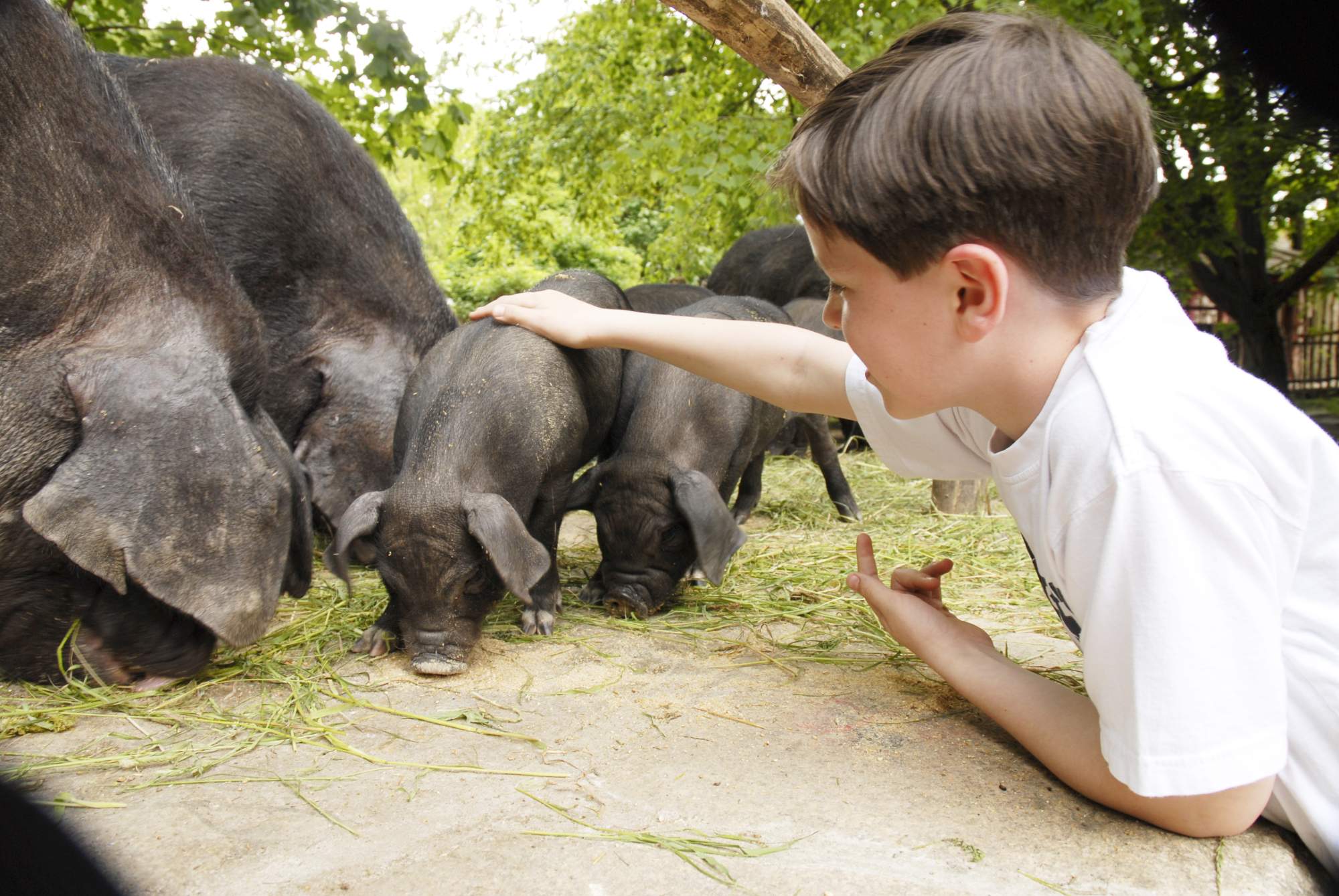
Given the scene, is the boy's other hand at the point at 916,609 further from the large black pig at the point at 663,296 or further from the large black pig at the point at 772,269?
the large black pig at the point at 772,269

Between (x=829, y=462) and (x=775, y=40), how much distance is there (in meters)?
2.84

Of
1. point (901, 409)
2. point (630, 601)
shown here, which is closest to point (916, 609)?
point (901, 409)

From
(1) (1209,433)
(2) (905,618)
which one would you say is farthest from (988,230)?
(2) (905,618)

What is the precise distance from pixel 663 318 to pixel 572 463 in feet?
3.70

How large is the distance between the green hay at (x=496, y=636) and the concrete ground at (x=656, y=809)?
0.04 m

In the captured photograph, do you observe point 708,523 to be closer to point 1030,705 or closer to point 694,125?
point 1030,705

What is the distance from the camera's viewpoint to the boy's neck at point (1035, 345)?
1921 mm

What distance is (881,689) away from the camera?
276 centimetres

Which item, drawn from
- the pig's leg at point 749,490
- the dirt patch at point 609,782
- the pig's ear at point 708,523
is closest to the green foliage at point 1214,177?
the pig's leg at point 749,490

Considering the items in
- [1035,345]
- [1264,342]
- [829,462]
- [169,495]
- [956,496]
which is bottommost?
[1264,342]

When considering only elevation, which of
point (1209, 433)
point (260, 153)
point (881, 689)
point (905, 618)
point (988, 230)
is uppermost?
point (260, 153)

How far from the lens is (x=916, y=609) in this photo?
2.56m

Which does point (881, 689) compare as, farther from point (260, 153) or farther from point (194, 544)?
point (260, 153)

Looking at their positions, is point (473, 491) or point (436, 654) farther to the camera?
point (473, 491)
